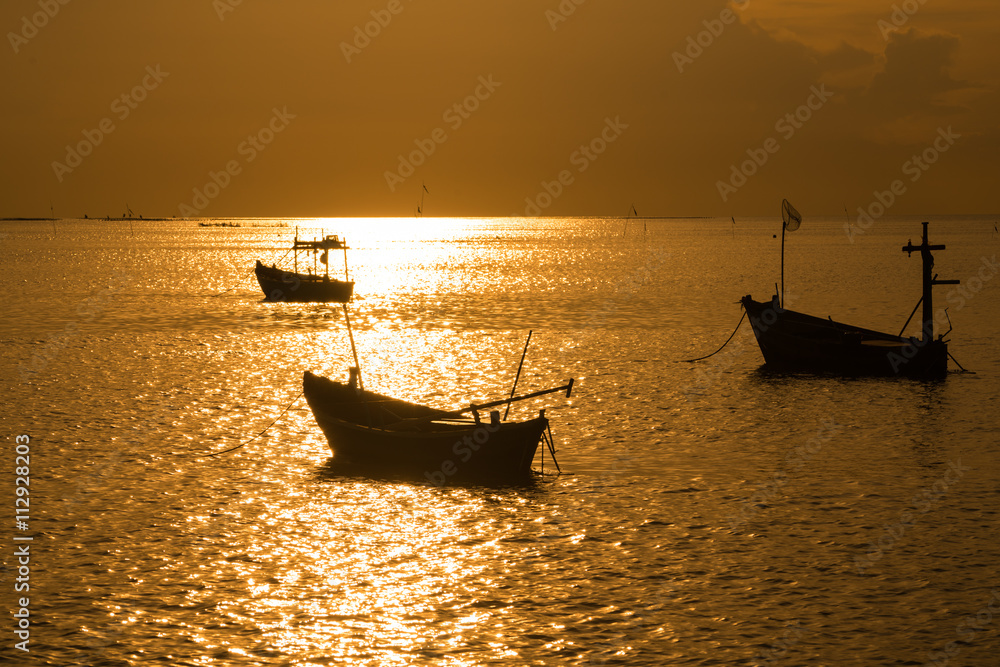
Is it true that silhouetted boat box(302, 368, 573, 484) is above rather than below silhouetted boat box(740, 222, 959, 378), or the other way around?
below

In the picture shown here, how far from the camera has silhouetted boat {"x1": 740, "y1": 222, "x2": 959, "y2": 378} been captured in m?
33.5

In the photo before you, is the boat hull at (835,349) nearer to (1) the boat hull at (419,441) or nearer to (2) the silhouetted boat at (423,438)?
(2) the silhouetted boat at (423,438)

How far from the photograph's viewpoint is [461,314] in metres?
59.7

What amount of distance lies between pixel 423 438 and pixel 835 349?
1977 centimetres

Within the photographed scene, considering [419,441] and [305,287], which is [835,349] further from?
[305,287]

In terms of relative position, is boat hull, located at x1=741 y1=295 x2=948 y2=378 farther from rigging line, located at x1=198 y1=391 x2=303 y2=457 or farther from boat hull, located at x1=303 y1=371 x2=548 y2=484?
boat hull, located at x1=303 y1=371 x2=548 y2=484

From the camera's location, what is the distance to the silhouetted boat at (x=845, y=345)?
33500 mm

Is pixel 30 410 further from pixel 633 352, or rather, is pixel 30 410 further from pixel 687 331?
pixel 687 331

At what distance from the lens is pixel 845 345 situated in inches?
1345

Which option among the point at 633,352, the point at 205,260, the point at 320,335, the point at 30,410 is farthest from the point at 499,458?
the point at 205,260

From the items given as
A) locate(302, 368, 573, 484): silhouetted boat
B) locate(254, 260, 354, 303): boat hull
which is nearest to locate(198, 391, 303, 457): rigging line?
locate(302, 368, 573, 484): silhouetted boat

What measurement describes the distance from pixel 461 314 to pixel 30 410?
3424 centimetres

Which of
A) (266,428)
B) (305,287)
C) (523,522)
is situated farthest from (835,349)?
(305,287)

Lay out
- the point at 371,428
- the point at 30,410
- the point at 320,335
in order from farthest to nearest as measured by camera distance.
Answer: the point at 320,335 < the point at 30,410 < the point at 371,428
